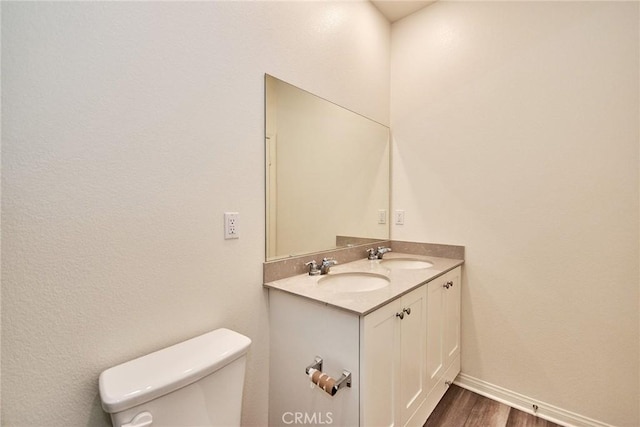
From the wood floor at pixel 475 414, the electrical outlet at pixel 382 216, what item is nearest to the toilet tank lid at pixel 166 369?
the wood floor at pixel 475 414

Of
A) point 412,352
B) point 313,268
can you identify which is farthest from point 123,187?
point 412,352

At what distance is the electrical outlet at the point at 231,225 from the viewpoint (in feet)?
3.96

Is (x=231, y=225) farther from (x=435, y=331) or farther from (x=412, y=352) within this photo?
(x=435, y=331)

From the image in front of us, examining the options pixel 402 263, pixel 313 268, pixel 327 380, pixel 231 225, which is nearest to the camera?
pixel 327 380

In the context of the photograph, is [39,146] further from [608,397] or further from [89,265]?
[608,397]

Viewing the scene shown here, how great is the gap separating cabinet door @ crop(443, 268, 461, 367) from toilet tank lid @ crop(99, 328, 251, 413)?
4.05 ft

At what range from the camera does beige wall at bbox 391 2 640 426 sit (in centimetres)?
143

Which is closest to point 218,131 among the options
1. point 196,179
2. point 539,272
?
point 196,179

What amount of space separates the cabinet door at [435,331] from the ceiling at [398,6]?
1926mm

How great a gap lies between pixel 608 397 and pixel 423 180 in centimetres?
154

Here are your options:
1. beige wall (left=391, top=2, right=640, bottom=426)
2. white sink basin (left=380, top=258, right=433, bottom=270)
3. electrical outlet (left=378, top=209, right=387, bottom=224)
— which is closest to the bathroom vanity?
white sink basin (left=380, top=258, right=433, bottom=270)

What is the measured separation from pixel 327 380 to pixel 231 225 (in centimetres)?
71

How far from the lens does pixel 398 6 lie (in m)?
2.06

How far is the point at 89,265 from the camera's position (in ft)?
2.82
